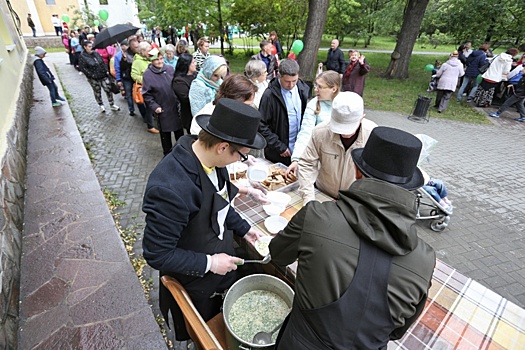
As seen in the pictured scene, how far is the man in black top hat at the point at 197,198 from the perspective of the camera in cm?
151

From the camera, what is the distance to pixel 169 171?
156 centimetres

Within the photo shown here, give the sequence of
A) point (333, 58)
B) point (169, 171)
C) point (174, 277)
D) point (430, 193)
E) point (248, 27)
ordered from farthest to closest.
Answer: point (248, 27) → point (333, 58) → point (430, 193) → point (174, 277) → point (169, 171)

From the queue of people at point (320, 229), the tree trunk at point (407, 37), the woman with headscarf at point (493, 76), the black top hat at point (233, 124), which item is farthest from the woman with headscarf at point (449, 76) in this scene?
the black top hat at point (233, 124)

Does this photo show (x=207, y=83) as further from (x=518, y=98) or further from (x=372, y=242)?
(x=518, y=98)

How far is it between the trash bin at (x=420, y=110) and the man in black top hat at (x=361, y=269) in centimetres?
978

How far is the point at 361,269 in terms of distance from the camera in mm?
1110

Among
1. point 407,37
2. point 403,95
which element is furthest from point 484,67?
point 407,37

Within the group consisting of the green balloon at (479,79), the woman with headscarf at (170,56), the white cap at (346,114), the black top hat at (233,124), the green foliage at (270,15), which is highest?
the green foliage at (270,15)

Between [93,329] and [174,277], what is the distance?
1515mm

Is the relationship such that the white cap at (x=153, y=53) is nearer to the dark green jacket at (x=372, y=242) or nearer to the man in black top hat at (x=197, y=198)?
the man in black top hat at (x=197, y=198)

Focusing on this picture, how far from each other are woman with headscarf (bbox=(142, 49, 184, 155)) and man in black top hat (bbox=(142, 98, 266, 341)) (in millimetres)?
3791

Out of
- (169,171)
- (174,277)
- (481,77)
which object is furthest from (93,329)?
(481,77)

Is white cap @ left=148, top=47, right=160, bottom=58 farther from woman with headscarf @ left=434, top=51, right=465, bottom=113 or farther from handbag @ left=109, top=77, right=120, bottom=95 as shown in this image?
woman with headscarf @ left=434, top=51, right=465, bottom=113

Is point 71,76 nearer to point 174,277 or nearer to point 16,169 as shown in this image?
point 16,169
